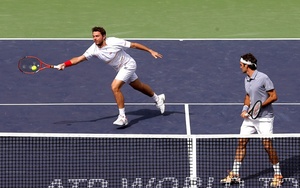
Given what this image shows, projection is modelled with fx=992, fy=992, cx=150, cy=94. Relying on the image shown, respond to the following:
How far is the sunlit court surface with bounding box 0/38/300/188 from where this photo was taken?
1438 cm

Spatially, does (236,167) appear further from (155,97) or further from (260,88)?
(155,97)

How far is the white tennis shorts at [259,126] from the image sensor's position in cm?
1464

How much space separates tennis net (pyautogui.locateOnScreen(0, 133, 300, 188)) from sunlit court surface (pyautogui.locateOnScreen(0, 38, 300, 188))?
2 centimetres


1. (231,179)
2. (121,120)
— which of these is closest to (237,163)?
(231,179)

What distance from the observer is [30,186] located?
554 inches

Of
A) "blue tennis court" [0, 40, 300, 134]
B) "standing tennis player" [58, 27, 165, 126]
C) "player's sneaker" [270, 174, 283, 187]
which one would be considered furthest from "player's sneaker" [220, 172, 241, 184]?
"standing tennis player" [58, 27, 165, 126]

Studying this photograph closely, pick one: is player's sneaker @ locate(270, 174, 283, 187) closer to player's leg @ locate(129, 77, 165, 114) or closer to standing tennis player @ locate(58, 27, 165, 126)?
standing tennis player @ locate(58, 27, 165, 126)

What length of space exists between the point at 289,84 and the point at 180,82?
2.25 meters

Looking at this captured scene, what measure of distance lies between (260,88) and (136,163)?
215 centimetres

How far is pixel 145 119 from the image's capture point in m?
18.4

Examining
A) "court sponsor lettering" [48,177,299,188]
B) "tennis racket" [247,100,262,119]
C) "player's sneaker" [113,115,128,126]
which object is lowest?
"court sponsor lettering" [48,177,299,188]
